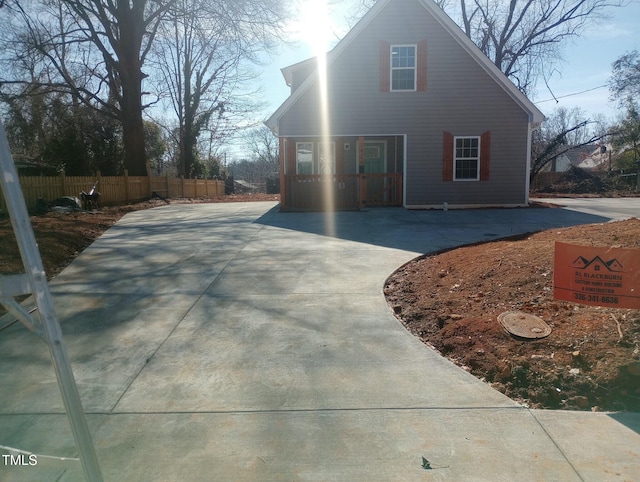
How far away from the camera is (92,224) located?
13.2 metres

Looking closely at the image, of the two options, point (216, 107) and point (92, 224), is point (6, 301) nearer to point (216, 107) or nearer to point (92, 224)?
point (92, 224)

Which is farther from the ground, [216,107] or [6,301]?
[216,107]

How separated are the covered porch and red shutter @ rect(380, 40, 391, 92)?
6.57 ft

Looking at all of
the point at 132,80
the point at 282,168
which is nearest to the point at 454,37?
the point at 282,168

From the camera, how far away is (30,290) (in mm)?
1986

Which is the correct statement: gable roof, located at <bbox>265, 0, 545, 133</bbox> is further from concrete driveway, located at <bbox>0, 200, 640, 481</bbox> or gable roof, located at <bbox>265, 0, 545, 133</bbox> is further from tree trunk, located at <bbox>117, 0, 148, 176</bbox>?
tree trunk, located at <bbox>117, 0, 148, 176</bbox>

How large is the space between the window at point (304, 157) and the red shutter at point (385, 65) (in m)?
3.69

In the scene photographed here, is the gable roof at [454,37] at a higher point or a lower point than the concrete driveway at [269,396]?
higher

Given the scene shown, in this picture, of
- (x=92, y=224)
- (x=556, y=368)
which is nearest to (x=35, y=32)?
(x=92, y=224)

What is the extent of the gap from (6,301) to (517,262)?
615 centimetres

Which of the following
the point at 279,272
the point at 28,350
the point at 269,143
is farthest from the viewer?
the point at 269,143

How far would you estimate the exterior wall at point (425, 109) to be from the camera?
678 inches

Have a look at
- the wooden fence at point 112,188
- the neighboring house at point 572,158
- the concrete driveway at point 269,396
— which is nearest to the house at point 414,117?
the wooden fence at point 112,188

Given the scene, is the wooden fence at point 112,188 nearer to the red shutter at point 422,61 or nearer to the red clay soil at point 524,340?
the red shutter at point 422,61
